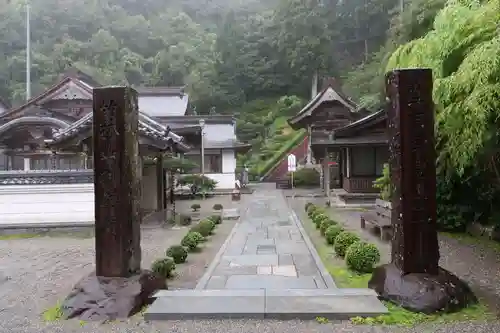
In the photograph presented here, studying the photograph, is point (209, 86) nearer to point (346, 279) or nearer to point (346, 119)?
point (346, 119)

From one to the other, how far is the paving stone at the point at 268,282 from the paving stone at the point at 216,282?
85mm

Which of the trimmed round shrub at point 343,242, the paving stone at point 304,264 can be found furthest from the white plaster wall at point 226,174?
the trimmed round shrub at point 343,242

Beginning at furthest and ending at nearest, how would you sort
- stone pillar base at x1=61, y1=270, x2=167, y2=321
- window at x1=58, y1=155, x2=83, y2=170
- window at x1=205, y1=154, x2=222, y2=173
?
window at x1=205, y1=154, x2=222, y2=173 → window at x1=58, y1=155, x2=83, y2=170 → stone pillar base at x1=61, y1=270, x2=167, y2=321

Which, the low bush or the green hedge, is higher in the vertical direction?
the green hedge

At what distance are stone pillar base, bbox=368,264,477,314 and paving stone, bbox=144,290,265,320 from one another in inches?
69.6

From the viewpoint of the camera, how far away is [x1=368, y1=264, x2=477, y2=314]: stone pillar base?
18.7 feet

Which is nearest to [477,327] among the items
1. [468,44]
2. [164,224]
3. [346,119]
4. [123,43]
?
[468,44]

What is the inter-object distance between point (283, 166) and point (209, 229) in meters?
29.6

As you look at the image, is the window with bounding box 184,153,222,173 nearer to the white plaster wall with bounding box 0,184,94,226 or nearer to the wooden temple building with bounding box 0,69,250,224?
the wooden temple building with bounding box 0,69,250,224

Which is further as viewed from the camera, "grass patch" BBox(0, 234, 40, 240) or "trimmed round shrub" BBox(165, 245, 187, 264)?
"grass patch" BBox(0, 234, 40, 240)

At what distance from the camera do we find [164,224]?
1578 centimetres

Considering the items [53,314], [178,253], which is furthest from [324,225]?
[53,314]

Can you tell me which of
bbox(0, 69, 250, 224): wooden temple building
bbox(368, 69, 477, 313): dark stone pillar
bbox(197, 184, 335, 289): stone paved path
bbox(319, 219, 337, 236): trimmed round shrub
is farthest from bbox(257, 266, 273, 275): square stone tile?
bbox(0, 69, 250, 224): wooden temple building

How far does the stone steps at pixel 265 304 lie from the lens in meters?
5.64
